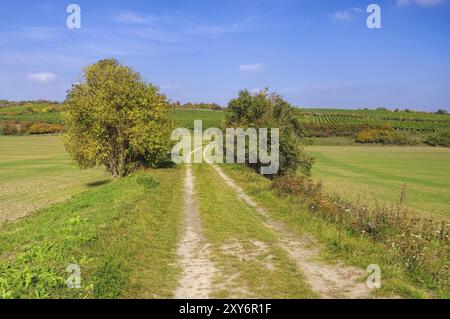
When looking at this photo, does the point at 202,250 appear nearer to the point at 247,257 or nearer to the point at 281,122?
the point at 247,257

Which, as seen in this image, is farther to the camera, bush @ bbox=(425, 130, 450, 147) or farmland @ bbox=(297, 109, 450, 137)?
farmland @ bbox=(297, 109, 450, 137)

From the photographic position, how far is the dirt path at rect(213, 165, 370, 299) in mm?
9086

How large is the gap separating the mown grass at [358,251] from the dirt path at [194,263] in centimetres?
336

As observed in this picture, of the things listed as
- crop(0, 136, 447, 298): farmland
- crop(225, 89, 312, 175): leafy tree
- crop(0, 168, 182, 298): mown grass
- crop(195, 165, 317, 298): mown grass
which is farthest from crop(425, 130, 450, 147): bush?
Answer: crop(0, 168, 182, 298): mown grass

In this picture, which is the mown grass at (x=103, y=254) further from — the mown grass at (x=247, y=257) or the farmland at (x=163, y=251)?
the mown grass at (x=247, y=257)

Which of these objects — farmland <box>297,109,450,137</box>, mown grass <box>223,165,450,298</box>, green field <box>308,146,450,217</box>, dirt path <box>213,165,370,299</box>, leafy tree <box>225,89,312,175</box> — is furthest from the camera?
farmland <box>297,109,450,137</box>

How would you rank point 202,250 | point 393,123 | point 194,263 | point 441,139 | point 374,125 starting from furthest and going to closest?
point 393,123 → point 374,125 → point 441,139 → point 202,250 → point 194,263

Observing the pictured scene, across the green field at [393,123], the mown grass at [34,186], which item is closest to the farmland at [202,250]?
the mown grass at [34,186]

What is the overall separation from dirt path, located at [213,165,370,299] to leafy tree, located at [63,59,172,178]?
68.0ft

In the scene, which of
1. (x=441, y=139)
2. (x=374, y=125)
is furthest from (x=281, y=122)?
(x=374, y=125)

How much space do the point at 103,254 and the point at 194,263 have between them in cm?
247

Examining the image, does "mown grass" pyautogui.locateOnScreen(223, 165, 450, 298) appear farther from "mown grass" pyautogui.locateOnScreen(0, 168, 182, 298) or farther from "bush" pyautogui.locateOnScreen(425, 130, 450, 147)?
"bush" pyautogui.locateOnScreen(425, 130, 450, 147)

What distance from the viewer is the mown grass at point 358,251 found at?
9219mm

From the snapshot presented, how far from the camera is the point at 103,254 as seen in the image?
11297 mm
